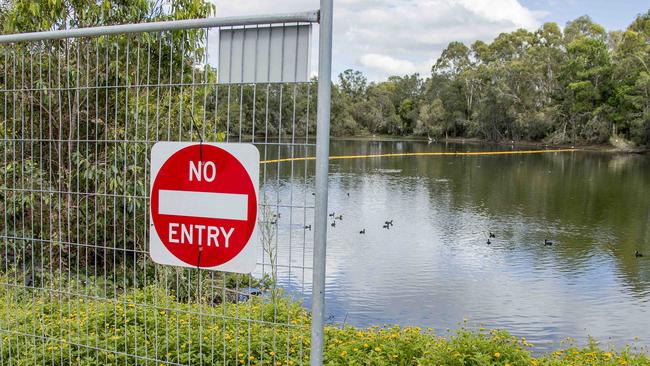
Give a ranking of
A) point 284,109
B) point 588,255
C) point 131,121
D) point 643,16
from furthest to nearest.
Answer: point 643,16 → point 588,255 → point 131,121 → point 284,109

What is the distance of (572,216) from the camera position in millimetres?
18984

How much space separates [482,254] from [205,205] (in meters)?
12.1

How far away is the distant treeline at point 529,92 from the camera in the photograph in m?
49.6

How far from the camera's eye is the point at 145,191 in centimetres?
271

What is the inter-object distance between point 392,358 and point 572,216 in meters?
16.6

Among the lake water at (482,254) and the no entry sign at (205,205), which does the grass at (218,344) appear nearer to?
the lake water at (482,254)

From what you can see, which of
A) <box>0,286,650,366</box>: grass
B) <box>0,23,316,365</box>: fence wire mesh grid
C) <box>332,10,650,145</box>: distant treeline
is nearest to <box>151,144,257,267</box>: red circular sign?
<box>0,23,316,365</box>: fence wire mesh grid

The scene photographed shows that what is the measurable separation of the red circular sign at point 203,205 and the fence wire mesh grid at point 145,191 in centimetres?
11

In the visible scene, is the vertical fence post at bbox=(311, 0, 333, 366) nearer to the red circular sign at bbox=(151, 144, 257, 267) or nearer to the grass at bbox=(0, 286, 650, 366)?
the red circular sign at bbox=(151, 144, 257, 267)

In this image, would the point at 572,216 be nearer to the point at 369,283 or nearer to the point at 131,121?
the point at 369,283

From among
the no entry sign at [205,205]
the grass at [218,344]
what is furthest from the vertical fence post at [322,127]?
the grass at [218,344]

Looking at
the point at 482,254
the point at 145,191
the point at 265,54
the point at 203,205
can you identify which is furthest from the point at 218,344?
the point at 482,254

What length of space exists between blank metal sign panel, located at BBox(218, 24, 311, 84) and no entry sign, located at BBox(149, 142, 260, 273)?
267 millimetres

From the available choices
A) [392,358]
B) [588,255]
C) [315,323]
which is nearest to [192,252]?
[315,323]
